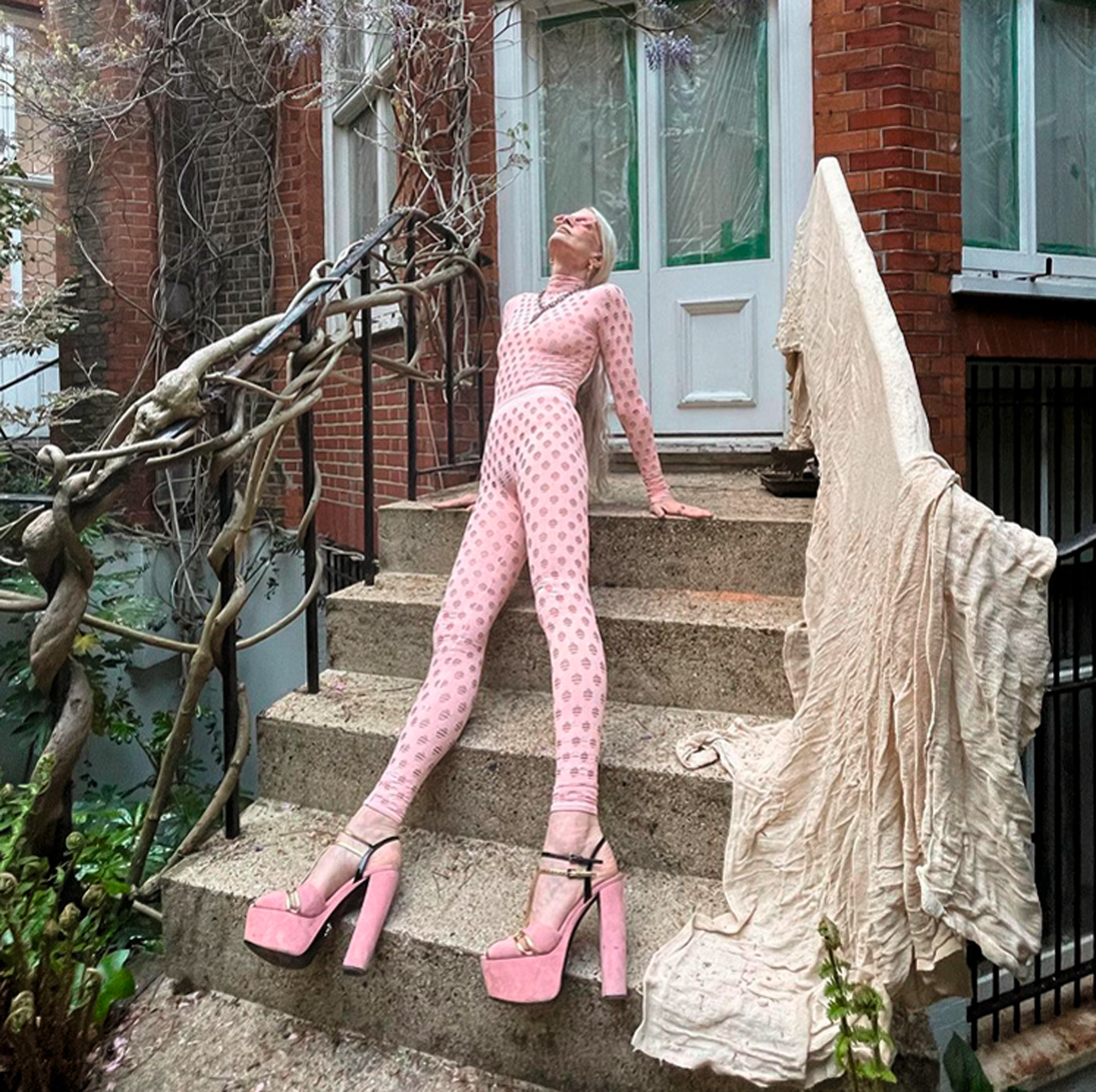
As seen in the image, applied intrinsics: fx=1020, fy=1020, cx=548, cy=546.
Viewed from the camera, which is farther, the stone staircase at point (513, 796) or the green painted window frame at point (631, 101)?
the green painted window frame at point (631, 101)

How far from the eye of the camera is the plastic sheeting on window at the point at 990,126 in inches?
163

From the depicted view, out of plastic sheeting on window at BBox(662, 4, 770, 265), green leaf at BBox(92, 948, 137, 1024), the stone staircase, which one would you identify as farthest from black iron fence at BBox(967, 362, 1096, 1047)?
green leaf at BBox(92, 948, 137, 1024)

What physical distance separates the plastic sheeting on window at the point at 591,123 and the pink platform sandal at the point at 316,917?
10.1 ft

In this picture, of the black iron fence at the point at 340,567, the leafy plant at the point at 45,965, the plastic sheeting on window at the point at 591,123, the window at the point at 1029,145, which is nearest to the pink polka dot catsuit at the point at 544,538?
the leafy plant at the point at 45,965

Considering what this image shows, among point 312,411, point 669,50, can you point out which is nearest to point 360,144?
point 669,50

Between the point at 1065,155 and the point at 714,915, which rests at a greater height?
the point at 1065,155

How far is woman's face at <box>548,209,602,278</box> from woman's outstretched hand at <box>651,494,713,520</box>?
0.72 metres

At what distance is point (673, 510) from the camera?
115 inches

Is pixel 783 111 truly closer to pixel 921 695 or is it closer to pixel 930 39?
Result: pixel 930 39

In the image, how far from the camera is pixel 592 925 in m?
2.06

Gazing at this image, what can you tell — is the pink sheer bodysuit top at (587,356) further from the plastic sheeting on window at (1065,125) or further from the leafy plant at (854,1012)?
the plastic sheeting on window at (1065,125)

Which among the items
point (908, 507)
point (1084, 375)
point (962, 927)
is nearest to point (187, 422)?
point (908, 507)

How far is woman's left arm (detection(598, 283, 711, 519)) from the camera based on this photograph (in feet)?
9.55

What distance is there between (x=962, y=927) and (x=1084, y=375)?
3.70 m
